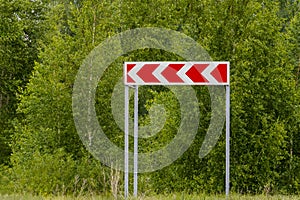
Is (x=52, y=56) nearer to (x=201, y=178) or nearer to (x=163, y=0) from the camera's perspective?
(x=201, y=178)

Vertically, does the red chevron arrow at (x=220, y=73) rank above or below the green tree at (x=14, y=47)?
below

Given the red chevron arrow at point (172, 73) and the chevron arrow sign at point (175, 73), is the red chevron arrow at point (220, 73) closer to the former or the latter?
the chevron arrow sign at point (175, 73)

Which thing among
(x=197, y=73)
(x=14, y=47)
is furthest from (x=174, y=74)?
(x=14, y=47)

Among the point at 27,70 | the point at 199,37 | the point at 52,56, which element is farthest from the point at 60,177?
the point at 27,70

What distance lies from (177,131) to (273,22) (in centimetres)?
318

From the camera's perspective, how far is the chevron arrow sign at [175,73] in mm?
6820

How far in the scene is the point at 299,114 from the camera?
14.5 metres

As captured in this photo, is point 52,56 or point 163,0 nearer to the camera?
point 52,56

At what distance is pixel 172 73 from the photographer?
6.96 metres

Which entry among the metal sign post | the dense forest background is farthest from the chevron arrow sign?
the dense forest background

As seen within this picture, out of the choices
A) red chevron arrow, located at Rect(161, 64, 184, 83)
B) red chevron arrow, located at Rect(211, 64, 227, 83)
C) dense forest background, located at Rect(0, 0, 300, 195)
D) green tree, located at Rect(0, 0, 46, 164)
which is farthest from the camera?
green tree, located at Rect(0, 0, 46, 164)

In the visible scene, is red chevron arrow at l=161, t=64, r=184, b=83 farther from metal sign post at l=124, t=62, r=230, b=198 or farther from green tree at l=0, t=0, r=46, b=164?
green tree at l=0, t=0, r=46, b=164

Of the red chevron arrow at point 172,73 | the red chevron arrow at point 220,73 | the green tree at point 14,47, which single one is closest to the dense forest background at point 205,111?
the red chevron arrow at point 172,73

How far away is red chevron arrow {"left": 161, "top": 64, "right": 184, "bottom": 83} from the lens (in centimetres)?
691
